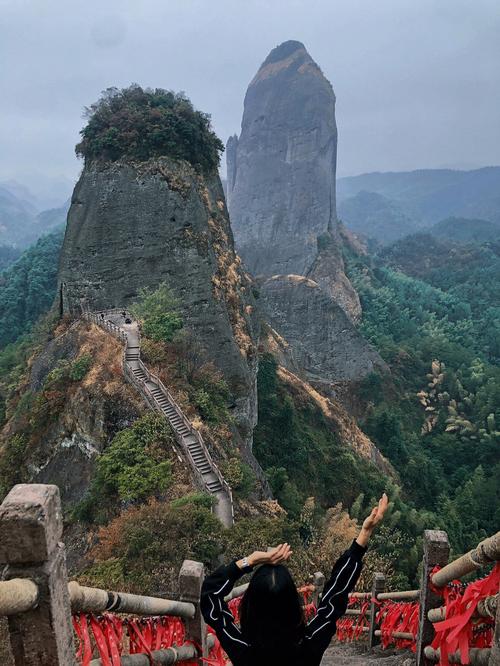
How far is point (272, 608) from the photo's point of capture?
233 cm

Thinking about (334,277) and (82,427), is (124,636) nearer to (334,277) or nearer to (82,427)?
(82,427)

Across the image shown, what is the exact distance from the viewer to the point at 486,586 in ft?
9.76

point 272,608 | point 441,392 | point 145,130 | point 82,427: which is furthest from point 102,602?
point 441,392

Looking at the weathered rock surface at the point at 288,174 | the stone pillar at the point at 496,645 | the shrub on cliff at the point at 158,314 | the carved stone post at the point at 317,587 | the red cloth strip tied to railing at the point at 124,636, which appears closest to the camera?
the stone pillar at the point at 496,645

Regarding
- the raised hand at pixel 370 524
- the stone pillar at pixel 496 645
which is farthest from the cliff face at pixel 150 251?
the stone pillar at pixel 496 645

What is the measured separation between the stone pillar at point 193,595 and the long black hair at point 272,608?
1.80 metres

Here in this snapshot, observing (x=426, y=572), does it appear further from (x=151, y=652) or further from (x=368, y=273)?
(x=368, y=273)

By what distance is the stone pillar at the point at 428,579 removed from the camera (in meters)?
4.09

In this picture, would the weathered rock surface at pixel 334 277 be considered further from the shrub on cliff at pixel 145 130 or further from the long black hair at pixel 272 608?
the long black hair at pixel 272 608

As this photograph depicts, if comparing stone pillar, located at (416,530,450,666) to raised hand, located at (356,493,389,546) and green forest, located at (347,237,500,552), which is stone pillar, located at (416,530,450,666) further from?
green forest, located at (347,237,500,552)

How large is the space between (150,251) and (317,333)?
112ft

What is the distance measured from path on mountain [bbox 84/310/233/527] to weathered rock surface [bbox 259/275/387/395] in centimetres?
3306

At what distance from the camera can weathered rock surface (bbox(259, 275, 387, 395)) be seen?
168 ft

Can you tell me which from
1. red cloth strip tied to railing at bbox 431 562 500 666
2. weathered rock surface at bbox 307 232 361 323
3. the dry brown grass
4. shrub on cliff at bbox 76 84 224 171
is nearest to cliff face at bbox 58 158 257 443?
shrub on cliff at bbox 76 84 224 171
